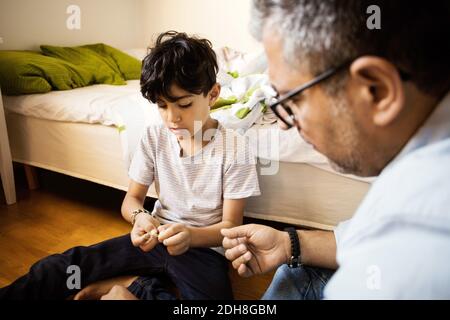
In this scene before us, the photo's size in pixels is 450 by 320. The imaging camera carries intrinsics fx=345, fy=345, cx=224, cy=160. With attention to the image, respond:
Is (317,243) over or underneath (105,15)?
underneath

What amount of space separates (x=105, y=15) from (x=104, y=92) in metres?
1.12

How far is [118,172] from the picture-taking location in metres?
1.33

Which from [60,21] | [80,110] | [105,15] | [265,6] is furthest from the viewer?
[105,15]

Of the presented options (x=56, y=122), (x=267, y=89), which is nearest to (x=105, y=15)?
(x=56, y=122)

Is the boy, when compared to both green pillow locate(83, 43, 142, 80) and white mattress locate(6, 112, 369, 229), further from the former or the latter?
green pillow locate(83, 43, 142, 80)

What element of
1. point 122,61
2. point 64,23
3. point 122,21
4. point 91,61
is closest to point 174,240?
point 91,61

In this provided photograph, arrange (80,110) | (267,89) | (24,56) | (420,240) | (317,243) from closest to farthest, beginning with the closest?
(420,240) → (317,243) → (267,89) → (80,110) → (24,56)

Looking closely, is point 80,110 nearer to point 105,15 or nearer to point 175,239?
point 175,239

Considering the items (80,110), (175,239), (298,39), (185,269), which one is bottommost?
(185,269)

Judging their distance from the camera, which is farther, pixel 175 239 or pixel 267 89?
pixel 267 89

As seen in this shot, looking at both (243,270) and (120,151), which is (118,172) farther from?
(243,270)

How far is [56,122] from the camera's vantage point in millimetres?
1461

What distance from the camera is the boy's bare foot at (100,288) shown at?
89 centimetres

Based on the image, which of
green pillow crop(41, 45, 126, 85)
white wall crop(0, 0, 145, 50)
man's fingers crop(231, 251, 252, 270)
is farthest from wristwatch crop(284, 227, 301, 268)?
white wall crop(0, 0, 145, 50)
